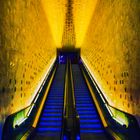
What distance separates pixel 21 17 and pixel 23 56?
1013 millimetres

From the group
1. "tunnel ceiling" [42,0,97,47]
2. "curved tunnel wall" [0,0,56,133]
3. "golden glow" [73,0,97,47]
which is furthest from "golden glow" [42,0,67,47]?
"curved tunnel wall" [0,0,56,133]

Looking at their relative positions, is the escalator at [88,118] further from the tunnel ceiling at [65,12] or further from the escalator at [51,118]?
the tunnel ceiling at [65,12]

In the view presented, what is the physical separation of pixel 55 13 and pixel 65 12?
591 mm

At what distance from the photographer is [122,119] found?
5.80m

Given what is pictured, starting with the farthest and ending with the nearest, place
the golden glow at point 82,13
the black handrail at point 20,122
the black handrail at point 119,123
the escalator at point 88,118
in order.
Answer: the golden glow at point 82,13
the escalator at point 88,118
the black handrail at point 119,123
the black handrail at point 20,122

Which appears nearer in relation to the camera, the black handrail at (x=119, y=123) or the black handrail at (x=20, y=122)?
the black handrail at (x=20, y=122)

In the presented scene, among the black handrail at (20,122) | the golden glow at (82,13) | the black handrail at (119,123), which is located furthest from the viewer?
the golden glow at (82,13)

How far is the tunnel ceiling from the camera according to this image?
433 inches

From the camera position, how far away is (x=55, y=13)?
12.7 metres

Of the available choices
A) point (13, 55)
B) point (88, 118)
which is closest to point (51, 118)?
point (88, 118)

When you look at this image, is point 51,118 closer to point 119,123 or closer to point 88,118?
point 88,118

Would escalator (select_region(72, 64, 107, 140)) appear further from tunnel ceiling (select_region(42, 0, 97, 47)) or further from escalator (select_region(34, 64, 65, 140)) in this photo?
tunnel ceiling (select_region(42, 0, 97, 47))

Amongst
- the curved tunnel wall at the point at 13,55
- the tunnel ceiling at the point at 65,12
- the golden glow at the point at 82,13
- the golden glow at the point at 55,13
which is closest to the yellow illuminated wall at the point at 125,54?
the curved tunnel wall at the point at 13,55

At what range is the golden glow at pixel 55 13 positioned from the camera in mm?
11016
